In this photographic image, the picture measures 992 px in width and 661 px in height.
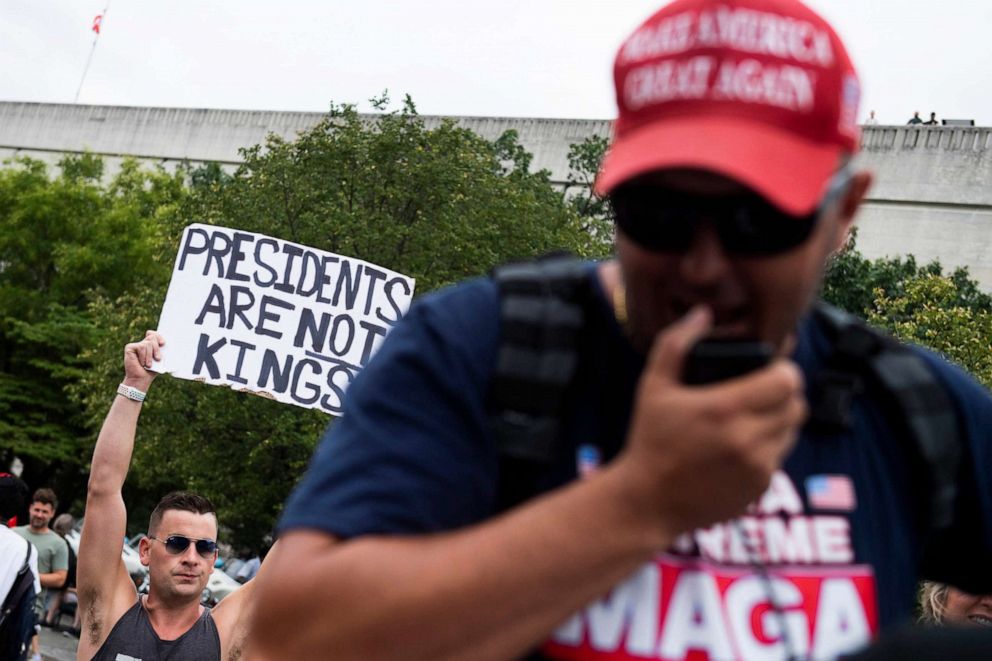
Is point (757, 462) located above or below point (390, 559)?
above

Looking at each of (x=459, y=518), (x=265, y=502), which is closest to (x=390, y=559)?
(x=459, y=518)

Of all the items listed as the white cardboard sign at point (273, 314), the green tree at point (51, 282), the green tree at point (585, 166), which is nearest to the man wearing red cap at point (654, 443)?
the white cardboard sign at point (273, 314)

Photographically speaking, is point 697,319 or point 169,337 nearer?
point 697,319

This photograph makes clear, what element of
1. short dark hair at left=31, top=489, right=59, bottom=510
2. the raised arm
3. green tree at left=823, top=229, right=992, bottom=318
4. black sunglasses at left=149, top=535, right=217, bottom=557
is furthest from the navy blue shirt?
green tree at left=823, top=229, right=992, bottom=318

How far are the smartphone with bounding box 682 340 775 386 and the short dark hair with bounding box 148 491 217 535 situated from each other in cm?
514

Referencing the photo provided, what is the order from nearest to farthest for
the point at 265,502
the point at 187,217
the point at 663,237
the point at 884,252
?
the point at 663,237 < the point at 265,502 < the point at 187,217 < the point at 884,252

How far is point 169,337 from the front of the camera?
741cm

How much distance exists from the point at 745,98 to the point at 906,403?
1.62 ft

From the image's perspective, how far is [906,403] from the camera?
69.2 inches

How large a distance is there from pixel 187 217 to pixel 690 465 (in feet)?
94.6

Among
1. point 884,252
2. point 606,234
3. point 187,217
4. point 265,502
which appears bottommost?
point 265,502

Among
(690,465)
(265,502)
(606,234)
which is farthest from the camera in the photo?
(606,234)

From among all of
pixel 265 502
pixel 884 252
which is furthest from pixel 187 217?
pixel 884 252

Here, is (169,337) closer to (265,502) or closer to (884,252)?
(265,502)
